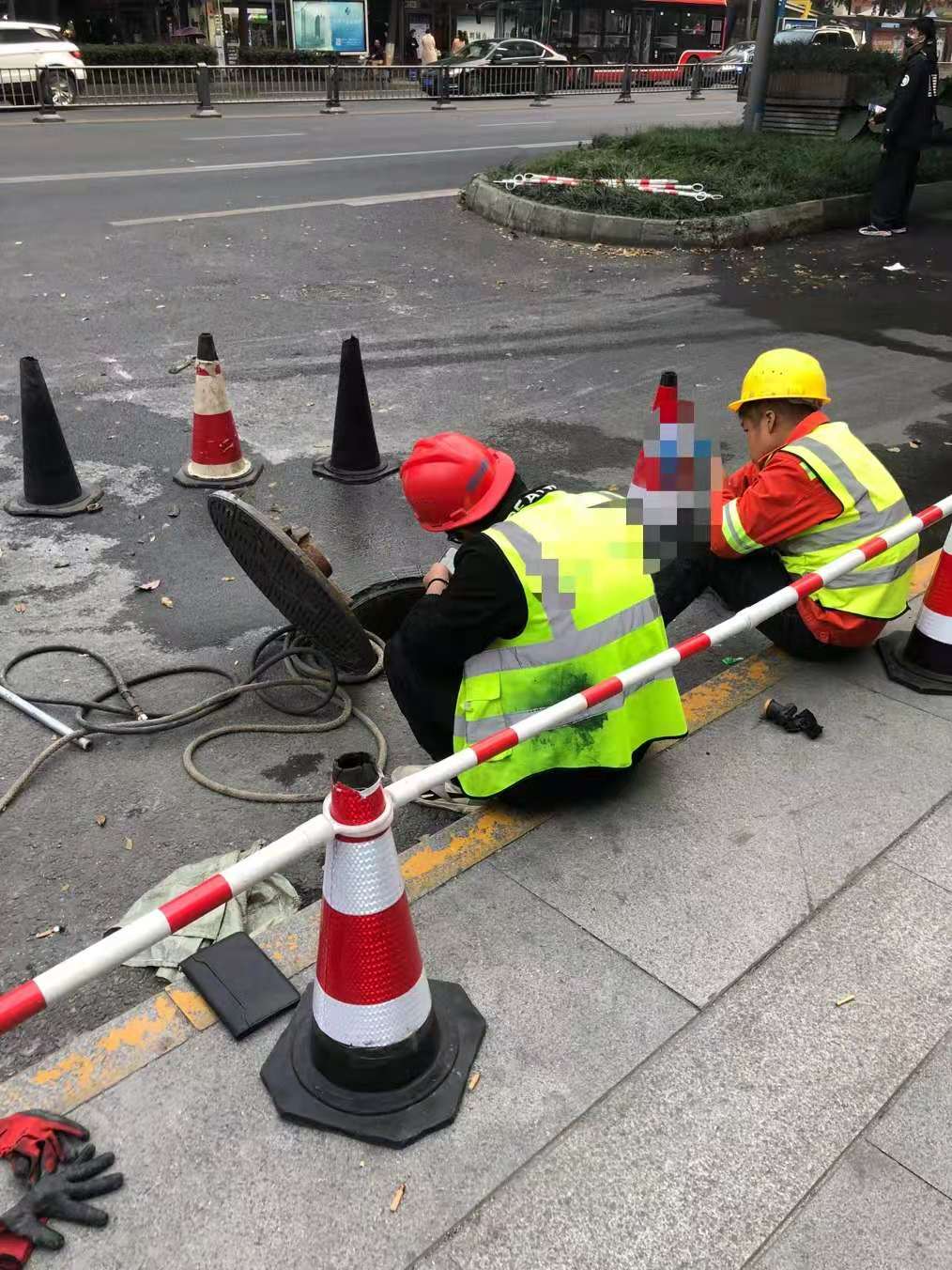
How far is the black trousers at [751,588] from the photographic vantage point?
405 centimetres

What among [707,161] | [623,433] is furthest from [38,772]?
[707,161]

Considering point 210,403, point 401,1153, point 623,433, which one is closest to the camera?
point 401,1153

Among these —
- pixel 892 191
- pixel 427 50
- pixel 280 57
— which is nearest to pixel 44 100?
pixel 280 57

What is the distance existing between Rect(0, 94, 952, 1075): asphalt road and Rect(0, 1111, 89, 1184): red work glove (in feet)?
1.84

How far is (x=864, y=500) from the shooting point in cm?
379

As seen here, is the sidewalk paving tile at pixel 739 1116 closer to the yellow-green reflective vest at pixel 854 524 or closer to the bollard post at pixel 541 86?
the yellow-green reflective vest at pixel 854 524

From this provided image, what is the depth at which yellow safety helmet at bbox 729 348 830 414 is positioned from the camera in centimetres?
383

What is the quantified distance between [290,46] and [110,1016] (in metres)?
37.9

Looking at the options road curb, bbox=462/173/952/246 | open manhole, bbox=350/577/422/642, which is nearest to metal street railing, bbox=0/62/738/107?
road curb, bbox=462/173/952/246

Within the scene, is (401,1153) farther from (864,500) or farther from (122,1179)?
(864,500)

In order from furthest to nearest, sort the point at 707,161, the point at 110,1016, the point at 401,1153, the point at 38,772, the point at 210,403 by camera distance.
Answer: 1. the point at 707,161
2. the point at 210,403
3. the point at 38,772
4. the point at 110,1016
5. the point at 401,1153

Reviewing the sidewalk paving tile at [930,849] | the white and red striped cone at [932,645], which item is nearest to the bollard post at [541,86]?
the white and red striped cone at [932,645]

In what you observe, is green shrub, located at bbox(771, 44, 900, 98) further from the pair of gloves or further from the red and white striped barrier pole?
the pair of gloves

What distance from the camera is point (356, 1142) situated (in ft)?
7.41
